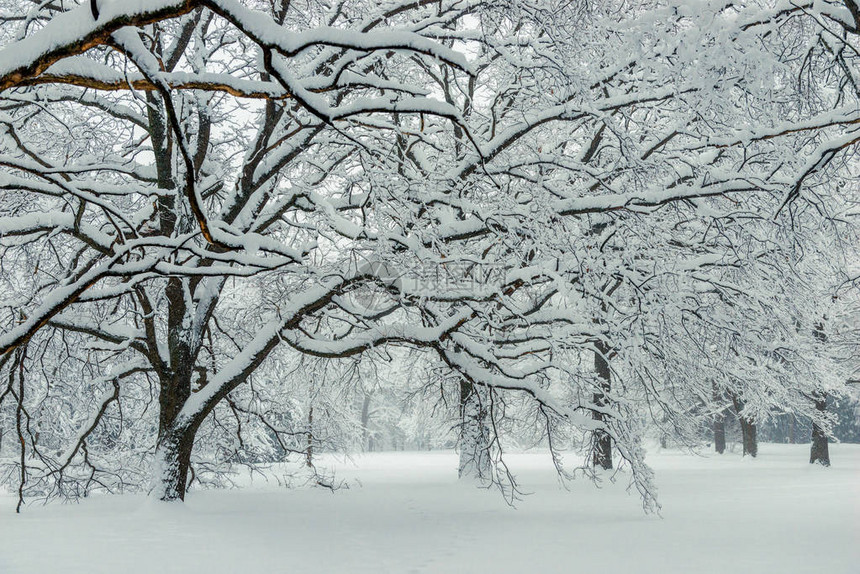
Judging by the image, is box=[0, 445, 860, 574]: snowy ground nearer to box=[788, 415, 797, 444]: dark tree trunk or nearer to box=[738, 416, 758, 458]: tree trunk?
box=[738, 416, 758, 458]: tree trunk

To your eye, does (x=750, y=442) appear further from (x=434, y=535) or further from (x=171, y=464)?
(x=171, y=464)

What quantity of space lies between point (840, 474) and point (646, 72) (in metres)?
13.8

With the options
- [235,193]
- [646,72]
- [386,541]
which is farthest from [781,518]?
[235,193]

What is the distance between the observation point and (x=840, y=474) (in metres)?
16.9

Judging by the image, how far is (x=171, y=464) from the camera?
8141mm

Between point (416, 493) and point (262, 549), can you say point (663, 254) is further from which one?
point (416, 493)

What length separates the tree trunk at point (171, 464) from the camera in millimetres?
8070

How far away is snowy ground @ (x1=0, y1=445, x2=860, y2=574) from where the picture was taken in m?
5.55

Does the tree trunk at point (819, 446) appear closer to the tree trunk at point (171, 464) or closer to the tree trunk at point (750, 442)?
the tree trunk at point (750, 442)

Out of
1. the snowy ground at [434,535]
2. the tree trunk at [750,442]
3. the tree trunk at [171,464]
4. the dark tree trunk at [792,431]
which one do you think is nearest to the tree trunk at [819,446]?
the tree trunk at [750,442]

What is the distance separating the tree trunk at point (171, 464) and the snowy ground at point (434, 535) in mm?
242

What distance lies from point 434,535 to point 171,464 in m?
3.26

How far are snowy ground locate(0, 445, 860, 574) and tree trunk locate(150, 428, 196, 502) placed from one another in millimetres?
242

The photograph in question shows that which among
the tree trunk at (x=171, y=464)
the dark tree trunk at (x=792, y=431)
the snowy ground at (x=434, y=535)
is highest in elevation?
the tree trunk at (x=171, y=464)
